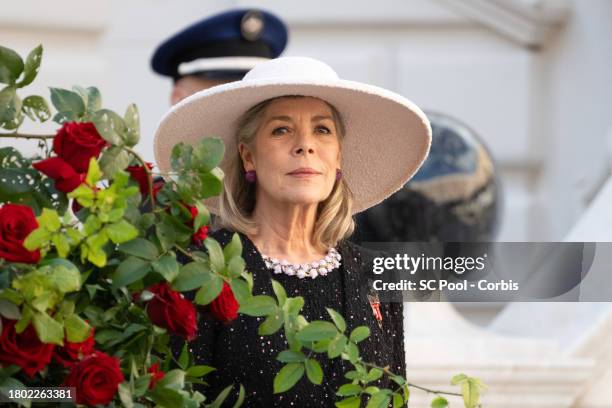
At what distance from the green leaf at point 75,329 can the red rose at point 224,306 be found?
0.20 m

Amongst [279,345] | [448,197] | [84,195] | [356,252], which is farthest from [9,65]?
[448,197]

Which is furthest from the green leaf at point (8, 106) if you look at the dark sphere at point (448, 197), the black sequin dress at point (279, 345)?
Answer: the dark sphere at point (448, 197)

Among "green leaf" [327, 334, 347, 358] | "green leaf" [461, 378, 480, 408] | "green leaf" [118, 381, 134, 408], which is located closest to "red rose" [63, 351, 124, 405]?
"green leaf" [118, 381, 134, 408]

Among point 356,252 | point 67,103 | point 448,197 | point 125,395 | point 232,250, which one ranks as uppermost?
point 448,197

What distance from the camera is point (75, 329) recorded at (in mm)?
2664

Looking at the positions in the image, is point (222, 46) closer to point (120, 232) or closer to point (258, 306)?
point (258, 306)

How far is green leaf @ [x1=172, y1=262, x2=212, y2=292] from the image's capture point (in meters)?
2.73

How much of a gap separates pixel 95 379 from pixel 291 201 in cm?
115

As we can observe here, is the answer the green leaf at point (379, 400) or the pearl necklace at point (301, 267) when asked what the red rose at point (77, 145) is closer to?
the green leaf at point (379, 400)

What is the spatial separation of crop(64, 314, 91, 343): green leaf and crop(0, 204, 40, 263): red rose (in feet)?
0.36

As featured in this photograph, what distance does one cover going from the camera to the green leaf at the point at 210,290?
2.75m

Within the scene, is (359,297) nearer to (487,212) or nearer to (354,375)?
(354,375)

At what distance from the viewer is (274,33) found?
6.34m

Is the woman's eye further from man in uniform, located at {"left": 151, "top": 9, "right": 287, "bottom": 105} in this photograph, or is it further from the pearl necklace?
man in uniform, located at {"left": 151, "top": 9, "right": 287, "bottom": 105}
